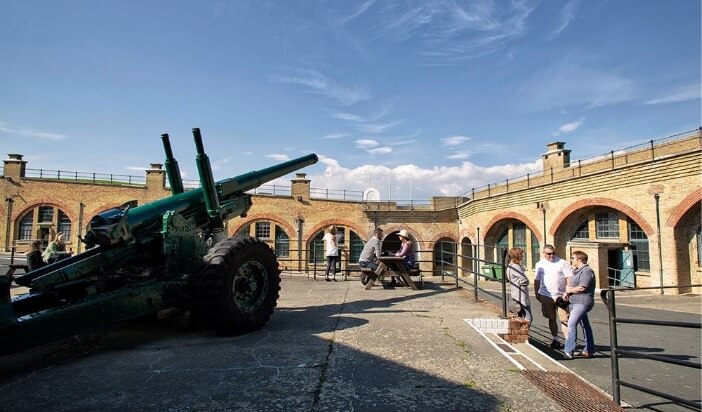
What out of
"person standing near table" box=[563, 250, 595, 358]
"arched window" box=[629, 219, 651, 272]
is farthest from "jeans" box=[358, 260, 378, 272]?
"arched window" box=[629, 219, 651, 272]

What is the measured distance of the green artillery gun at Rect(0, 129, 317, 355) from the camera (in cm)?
402

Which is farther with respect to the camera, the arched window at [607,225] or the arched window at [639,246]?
the arched window at [607,225]

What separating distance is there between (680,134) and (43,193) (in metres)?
40.2

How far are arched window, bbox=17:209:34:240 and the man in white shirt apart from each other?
35.2 m

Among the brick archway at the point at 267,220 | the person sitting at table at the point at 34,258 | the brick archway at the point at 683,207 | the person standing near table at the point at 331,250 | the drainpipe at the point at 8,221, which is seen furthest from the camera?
the brick archway at the point at 267,220

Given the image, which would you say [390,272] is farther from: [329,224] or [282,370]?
[329,224]

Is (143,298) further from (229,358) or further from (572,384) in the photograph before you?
(572,384)

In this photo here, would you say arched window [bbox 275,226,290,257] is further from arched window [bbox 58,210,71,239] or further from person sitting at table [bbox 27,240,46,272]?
person sitting at table [bbox 27,240,46,272]

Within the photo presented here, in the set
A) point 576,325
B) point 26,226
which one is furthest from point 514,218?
point 26,226

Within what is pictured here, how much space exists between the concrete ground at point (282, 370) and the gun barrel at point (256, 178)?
2.28 meters

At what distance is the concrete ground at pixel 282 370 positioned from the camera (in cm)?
305

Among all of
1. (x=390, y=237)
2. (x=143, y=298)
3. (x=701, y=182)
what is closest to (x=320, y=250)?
(x=390, y=237)

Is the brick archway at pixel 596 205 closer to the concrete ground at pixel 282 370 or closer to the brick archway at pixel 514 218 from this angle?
the brick archway at pixel 514 218

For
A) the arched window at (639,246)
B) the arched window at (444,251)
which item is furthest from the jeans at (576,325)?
the arched window at (639,246)
